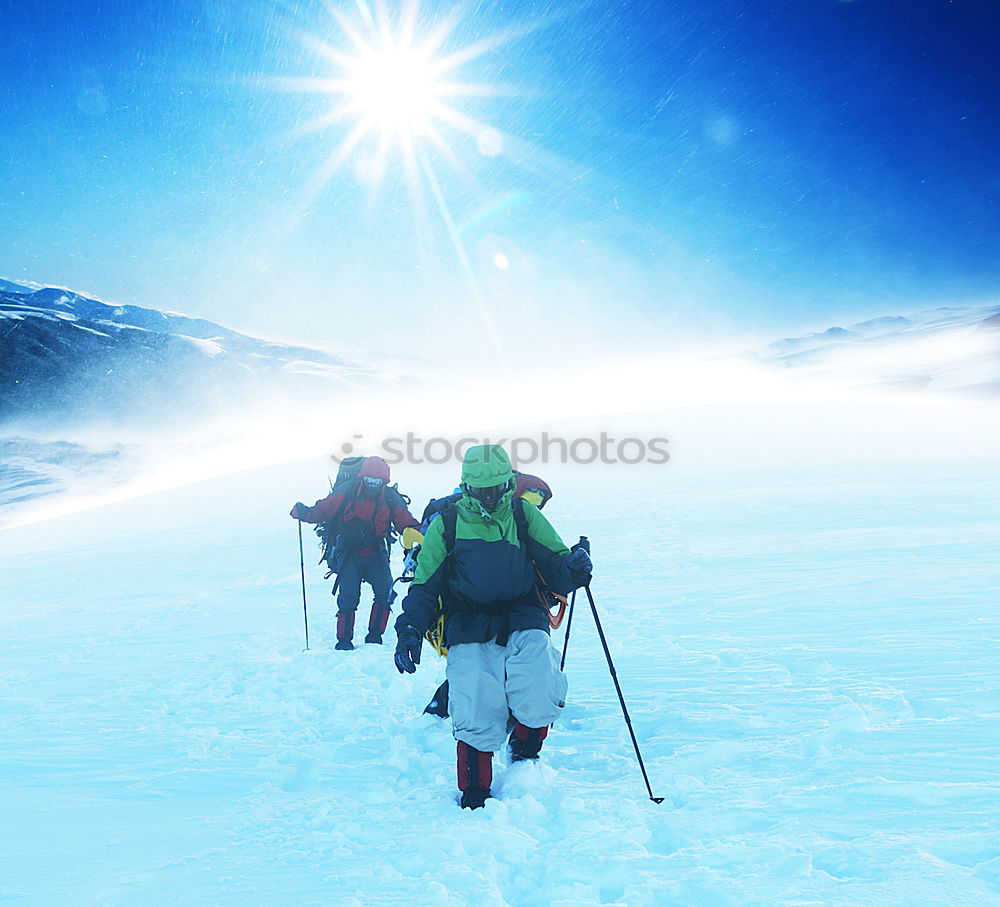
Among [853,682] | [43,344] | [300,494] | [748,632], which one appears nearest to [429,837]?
[853,682]

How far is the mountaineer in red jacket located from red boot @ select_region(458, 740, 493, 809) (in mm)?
2935

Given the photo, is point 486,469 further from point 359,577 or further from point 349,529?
point 359,577

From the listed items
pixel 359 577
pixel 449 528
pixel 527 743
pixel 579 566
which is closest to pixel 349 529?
pixel 359 577

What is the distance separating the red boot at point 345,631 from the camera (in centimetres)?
577

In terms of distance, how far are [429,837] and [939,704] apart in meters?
2.83

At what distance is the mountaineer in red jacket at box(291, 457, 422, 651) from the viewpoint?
5.90 metres

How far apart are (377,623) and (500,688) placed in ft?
9.81

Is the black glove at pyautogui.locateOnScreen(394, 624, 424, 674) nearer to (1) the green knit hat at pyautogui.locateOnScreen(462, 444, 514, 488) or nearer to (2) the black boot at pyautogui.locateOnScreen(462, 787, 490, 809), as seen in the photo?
(2) the black boot at pyautogui.locateOnScreen(462, 787, 490, 809)

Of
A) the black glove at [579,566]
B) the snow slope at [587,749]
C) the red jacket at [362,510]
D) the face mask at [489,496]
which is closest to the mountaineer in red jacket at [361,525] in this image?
the red jacket at [362,510]

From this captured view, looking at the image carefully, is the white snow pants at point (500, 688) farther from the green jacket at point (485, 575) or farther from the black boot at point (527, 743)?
the black boot at point (527, 743)

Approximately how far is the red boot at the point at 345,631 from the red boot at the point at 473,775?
2.89 metres

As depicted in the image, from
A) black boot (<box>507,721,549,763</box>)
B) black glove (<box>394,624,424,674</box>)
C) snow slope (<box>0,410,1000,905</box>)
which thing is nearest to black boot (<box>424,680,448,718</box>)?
snow slope (<box>0,410,1000,905</box>)

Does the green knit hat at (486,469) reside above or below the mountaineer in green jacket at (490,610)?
above

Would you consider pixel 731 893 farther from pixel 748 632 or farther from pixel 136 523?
pixel 136 523
